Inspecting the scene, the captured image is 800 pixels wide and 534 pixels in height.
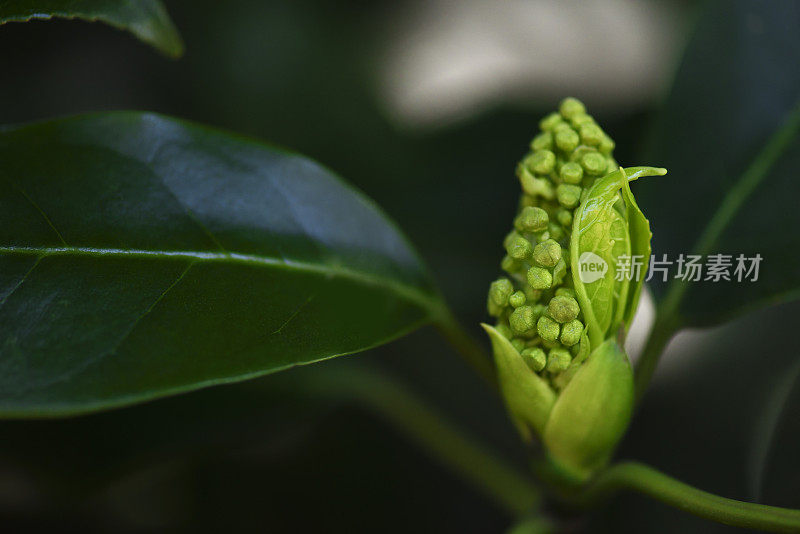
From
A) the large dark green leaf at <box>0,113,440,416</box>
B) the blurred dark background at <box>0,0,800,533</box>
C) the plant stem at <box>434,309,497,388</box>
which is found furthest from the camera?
the blurred dark background at <box>0,0,800,533</box>

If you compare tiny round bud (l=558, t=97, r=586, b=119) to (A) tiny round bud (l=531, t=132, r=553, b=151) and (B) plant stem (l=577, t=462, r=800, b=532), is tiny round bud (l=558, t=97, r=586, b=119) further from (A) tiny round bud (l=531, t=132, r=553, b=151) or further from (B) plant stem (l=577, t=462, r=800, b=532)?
(B) plant stem (l=577, t=462, r=800, b=532)

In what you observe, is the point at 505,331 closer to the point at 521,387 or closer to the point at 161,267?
the point at 521,387

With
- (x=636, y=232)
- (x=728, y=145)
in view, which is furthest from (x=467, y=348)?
(x=728, y=145)

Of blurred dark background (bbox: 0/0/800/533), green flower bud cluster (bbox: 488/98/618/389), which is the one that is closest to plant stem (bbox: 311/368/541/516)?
blurred dark background (bbox: 0/0/800/533)

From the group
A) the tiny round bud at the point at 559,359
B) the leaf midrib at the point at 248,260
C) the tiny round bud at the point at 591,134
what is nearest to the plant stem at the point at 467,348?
the leaf midrib at the point at 248,260

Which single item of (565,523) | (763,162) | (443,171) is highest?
(763,162)

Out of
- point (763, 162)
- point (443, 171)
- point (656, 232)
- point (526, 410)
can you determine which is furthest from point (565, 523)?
point (443, 171)

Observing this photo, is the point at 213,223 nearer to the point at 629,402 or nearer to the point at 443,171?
the point at 629,402
